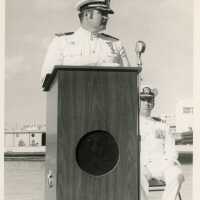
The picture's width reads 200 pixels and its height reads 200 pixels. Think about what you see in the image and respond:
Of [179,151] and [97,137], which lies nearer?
[97,137]

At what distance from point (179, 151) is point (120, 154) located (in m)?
1.37

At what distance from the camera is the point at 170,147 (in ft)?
10.8

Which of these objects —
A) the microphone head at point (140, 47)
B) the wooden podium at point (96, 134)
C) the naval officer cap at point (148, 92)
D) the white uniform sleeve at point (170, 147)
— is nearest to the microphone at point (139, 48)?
the microphone head at point (140, 47)

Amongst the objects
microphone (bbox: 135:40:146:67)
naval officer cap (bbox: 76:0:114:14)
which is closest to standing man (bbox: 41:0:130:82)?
naval officer cap (bbox: 76:0:114:14)

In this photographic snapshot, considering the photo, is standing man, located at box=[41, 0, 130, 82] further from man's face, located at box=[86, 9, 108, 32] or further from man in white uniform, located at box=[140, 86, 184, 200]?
man in white uniform, located at box=[140, 86, 184, 200]

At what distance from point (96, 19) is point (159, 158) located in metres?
1.04

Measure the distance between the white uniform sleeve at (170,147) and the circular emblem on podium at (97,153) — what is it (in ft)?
4.37

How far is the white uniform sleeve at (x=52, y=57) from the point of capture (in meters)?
2.71

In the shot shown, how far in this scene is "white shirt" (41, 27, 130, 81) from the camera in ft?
8.82

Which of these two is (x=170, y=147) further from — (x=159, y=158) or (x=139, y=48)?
(x=139, y=48)

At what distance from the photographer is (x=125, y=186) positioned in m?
1.98
